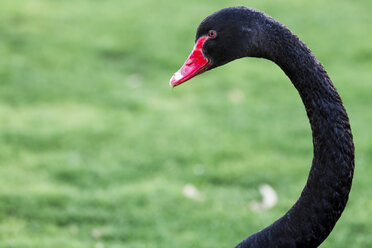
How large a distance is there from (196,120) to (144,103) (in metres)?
0.50

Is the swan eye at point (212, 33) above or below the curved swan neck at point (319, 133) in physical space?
above

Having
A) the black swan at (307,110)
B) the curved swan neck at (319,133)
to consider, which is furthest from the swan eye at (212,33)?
the curved swan neck at (319,133)

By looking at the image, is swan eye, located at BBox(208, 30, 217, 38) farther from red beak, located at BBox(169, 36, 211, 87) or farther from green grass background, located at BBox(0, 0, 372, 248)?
green grass background, located at BBox(0, 0, 372, 248)

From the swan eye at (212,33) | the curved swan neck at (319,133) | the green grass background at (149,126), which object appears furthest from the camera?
the green grass background at (149,126)

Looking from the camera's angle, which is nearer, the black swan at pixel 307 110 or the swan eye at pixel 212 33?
the black swan at pixel 307 110

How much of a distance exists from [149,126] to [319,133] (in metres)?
2.56

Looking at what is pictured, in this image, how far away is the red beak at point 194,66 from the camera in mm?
2141

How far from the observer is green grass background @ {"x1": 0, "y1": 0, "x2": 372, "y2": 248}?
135 inches

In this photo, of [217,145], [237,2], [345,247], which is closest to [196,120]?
[217,145]

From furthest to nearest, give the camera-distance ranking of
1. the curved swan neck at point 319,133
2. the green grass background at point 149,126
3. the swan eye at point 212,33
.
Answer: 1. the green grass background at point 149,126
2. the swan eye at point 212,33
3. the curved swan neck at point 319,133

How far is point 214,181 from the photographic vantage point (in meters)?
3.85

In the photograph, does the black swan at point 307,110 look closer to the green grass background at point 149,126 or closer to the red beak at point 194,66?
the red beak at point 194,66

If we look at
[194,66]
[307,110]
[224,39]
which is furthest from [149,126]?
[307,110]

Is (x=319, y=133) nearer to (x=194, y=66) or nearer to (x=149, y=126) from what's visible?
(x=194, y=66)
